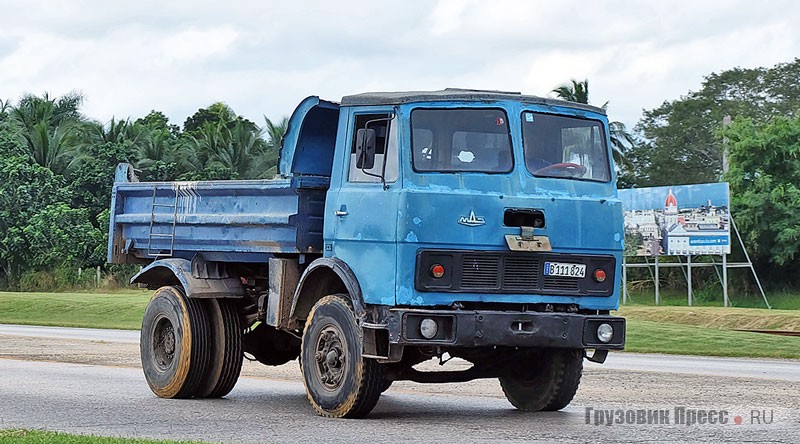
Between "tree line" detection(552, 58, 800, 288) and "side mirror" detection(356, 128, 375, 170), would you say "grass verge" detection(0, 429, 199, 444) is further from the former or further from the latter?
"tree line" detection(552, 58, 800, 288)

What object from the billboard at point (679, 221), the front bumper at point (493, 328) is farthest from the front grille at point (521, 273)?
the billboard at point (679, 221)

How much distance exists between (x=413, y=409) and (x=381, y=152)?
2.76 meters

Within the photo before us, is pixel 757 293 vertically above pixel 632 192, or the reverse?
pixel 632 192

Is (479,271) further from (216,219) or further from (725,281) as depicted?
(725,281)

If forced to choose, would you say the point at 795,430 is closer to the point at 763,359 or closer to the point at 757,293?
the point at 763,359

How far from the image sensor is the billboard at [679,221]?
38.1 m

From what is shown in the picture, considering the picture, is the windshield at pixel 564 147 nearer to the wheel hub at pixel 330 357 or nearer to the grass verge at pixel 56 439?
the wheel hub at pixel 330 357

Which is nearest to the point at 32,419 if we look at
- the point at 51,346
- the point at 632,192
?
the point at 51,346

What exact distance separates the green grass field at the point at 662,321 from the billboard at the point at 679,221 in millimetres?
2251

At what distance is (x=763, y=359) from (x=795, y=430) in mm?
12512

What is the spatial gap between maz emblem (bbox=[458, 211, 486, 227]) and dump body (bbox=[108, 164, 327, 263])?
5.73ft

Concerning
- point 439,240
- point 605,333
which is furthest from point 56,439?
point 605,333

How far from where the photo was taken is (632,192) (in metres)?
42.1

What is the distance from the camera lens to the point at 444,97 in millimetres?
11516
